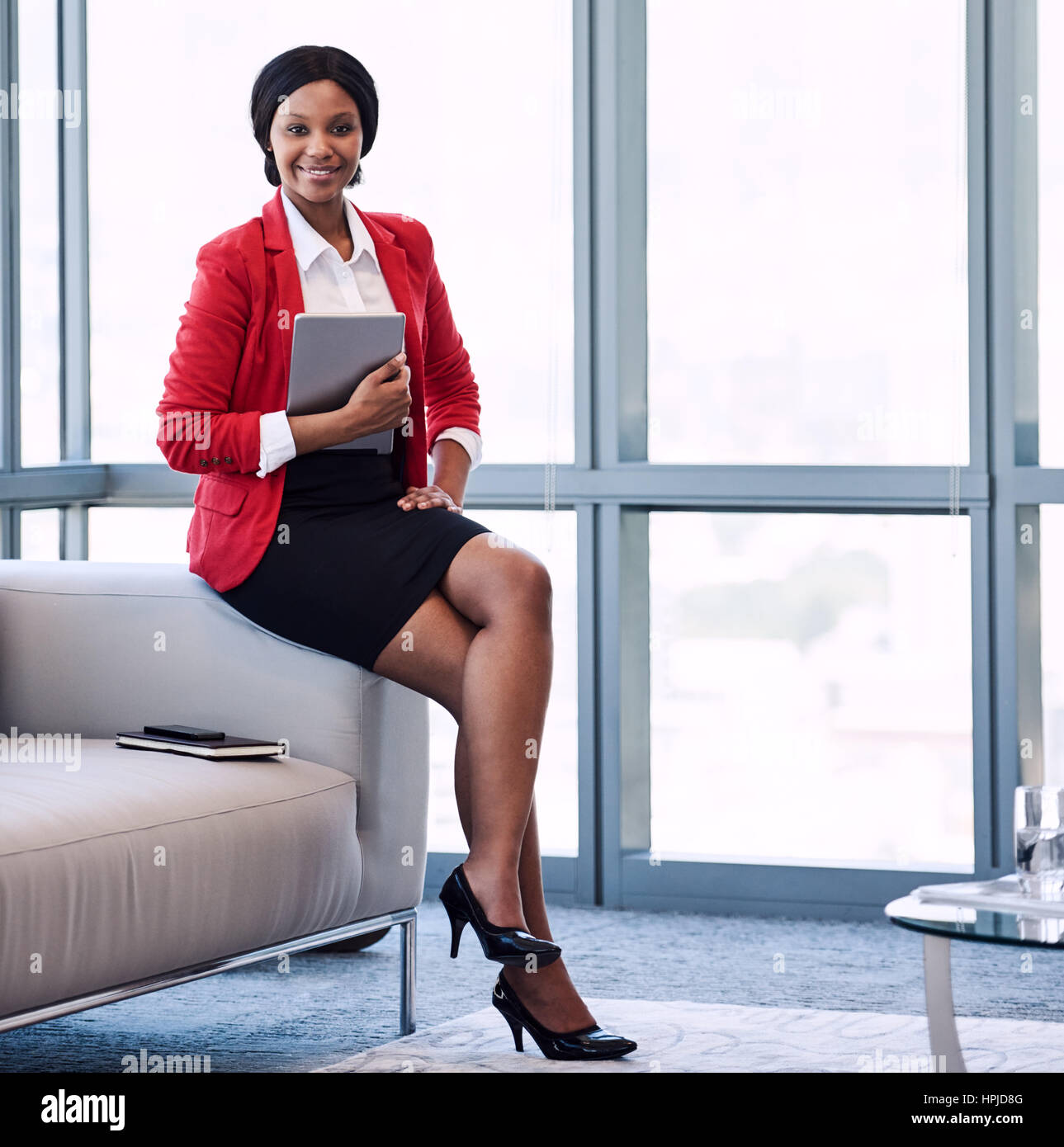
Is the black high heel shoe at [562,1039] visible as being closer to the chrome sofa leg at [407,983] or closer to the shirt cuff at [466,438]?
the chrome sofa leg at [407,983]

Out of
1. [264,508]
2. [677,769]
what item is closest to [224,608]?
[264,508]

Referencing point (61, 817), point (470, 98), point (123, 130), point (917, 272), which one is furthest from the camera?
point (123, 130)

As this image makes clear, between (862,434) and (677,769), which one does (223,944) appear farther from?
(862,434)

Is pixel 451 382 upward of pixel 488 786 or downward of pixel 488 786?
upward

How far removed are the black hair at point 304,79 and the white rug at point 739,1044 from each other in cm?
144

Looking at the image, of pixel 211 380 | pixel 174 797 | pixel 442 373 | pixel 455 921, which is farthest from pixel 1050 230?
pixel 174 797

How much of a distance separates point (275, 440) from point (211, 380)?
16cm

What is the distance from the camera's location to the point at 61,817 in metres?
2.02

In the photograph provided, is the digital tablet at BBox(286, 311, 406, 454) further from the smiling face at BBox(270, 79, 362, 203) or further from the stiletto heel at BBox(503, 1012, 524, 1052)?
the stiletto heel at BBox(503, 1012, 524, 1052)

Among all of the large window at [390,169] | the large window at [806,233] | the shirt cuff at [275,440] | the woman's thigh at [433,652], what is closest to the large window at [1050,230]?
the large window at [806,233]

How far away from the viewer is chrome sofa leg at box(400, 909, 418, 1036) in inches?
102

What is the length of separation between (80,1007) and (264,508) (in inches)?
33.3

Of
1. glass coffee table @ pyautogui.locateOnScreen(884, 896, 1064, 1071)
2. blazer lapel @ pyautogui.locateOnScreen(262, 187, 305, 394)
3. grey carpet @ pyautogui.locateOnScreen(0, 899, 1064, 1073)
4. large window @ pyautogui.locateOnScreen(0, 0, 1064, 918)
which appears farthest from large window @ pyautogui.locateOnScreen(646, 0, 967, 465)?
glass coffee table @ pyautogui.locateOnScreen(884, 896, 1064, 1071)

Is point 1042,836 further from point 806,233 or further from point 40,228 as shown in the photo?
point 40,228
